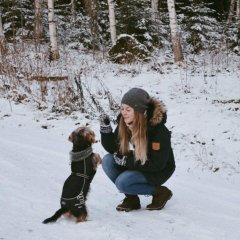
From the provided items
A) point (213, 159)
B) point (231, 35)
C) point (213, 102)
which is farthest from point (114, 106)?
point (231, 35)

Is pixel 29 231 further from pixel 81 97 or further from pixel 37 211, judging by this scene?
pixel 81 97

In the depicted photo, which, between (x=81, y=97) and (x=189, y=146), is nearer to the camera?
(x=189, y=146)

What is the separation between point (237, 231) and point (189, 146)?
11.5ft

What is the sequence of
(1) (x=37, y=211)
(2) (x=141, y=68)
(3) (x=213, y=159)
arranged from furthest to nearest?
(2) (x=141, y=68), (3) (x=213, y=159), (1) (x=37, y=211)

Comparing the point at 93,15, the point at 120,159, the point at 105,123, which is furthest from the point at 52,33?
the point at 120,159

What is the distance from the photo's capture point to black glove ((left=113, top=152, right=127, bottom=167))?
470cm

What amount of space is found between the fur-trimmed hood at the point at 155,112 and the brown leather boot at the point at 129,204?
3.30ft

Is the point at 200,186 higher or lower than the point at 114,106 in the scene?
lower

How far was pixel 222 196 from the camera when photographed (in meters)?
5.82

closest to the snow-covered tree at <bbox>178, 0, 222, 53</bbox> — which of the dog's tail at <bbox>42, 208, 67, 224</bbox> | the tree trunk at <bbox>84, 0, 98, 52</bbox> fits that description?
the tree trunk at <bbox>84, 0, 98, 52</bbox>

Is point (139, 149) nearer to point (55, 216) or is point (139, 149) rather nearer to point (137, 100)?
point (137, 100)

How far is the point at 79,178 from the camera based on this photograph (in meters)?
4.27

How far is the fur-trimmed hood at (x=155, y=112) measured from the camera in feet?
14.5

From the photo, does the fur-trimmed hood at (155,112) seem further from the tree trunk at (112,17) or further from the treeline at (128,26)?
the tree trunk at (112,17)
